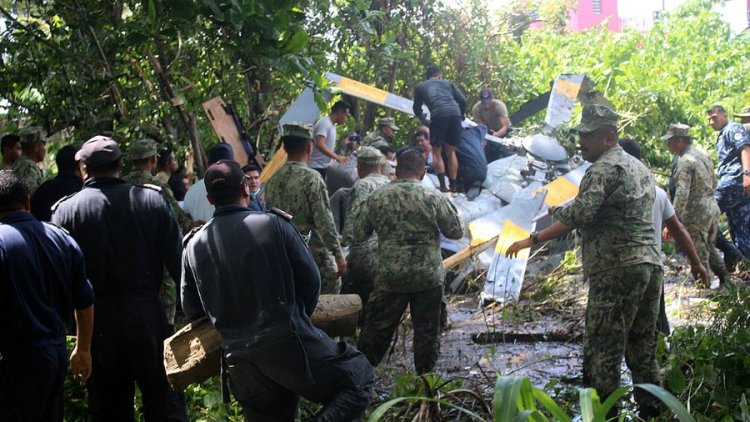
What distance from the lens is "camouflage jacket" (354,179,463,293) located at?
6.23 metres

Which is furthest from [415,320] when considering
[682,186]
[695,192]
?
[695,192]

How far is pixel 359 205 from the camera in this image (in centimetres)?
739

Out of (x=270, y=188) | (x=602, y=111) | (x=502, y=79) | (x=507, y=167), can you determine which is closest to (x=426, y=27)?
(x=502, y=79)

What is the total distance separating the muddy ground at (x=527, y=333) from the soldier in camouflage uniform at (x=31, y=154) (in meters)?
3.47

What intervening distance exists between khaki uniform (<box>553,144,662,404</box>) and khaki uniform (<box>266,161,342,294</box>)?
188 cm

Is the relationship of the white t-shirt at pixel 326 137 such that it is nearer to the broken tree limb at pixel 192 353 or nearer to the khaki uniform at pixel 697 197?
the khaki uniform at pixel 697 197

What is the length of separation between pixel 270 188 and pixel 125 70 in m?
2.72

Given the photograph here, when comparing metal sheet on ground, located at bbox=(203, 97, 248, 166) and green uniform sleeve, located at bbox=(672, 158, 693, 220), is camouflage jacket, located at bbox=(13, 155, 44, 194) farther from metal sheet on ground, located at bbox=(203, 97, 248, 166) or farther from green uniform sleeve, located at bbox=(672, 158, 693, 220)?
green uniform sleeve, located at bbox=(672, 158, 693, 220)

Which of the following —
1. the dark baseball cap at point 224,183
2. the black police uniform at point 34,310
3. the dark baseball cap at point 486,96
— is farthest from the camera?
the dark baseball cap at point 486,96

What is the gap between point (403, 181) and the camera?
6.39 meters

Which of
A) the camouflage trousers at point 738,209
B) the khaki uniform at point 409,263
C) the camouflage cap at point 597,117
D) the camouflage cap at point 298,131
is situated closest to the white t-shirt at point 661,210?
the camouflage cap at point 597,117

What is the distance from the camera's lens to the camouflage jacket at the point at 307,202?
655 centimetres

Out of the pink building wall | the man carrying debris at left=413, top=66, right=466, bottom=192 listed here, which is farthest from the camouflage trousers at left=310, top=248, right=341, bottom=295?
the pink building wall

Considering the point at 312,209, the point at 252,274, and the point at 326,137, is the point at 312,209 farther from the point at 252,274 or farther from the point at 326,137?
the point at 326,137
